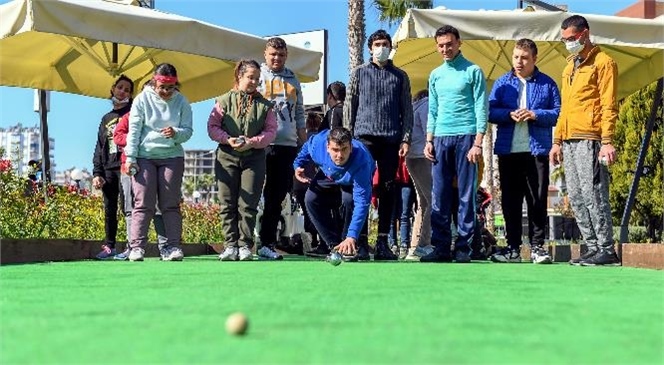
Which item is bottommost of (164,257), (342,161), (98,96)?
(164,257)

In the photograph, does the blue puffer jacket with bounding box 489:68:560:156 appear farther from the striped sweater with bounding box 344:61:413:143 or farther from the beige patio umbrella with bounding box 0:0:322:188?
the beige patio umbrella with bounding box 0:0:322:188

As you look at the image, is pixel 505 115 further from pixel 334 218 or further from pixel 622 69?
pixel 622 69

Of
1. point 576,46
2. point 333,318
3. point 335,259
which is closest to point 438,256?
point 335,259

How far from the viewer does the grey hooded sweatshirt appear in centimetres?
727

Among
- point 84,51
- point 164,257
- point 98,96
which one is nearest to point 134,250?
point 164,257

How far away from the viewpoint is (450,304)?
11.0 ft

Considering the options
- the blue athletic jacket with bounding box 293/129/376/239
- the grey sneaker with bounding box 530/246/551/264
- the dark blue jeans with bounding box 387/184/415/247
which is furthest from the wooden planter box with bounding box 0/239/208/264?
the grey sneaker with bounding box 530/246/551/264

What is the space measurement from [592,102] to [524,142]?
0.64 meters

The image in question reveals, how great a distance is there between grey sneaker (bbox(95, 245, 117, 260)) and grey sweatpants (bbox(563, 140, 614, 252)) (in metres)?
3.80

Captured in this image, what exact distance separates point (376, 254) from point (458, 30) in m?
2.10

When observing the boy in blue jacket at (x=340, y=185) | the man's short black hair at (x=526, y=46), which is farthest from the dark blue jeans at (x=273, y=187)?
the man's short black hair at (x=526, y=46)

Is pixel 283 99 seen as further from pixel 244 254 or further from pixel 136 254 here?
pixel 136 254

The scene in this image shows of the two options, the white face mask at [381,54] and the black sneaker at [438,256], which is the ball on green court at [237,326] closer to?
the black sneaker at [438,256]

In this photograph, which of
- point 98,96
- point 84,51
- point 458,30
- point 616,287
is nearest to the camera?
point 616,287
